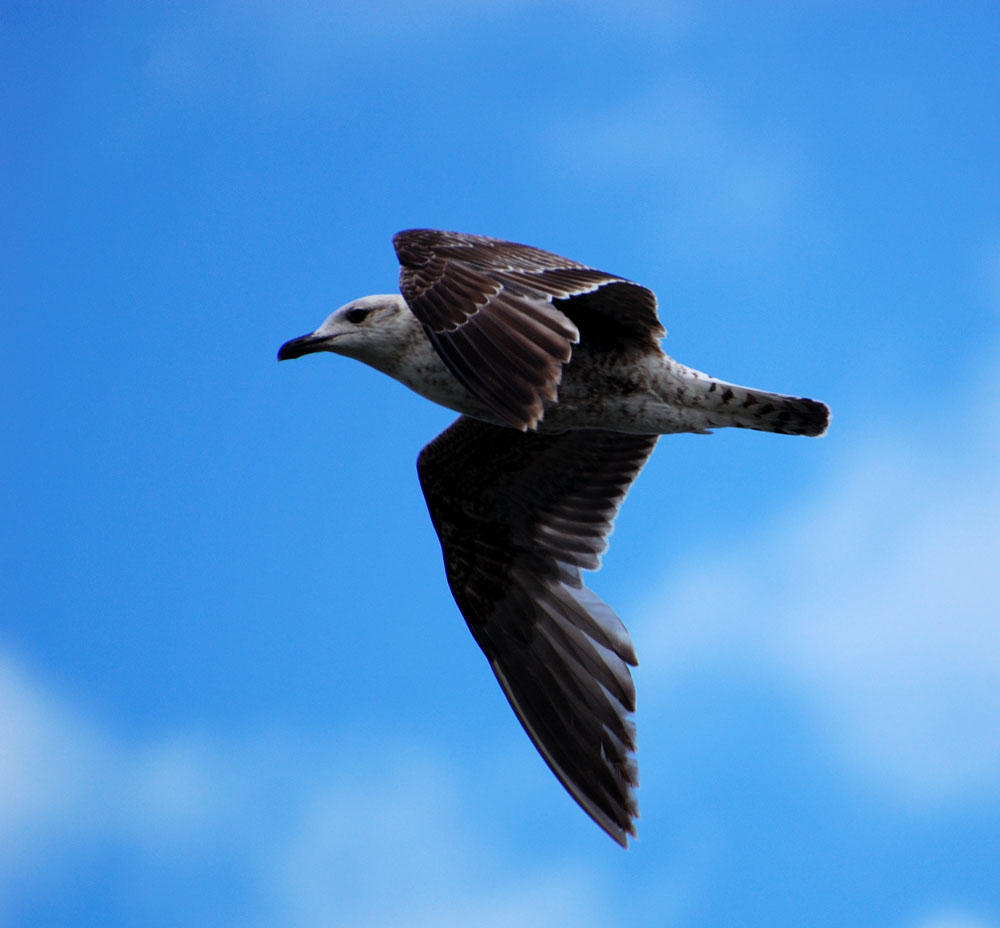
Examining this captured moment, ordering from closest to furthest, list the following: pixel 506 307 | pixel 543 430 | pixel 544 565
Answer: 1. pixel 506 307
2. pixel 543 430
3. pixel 544 565

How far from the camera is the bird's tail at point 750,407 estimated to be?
28.4 feet

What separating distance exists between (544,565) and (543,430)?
1.52m

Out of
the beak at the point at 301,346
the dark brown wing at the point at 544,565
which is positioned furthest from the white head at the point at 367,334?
the dark brown wing at the point at 544,565

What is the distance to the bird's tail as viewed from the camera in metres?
8.66

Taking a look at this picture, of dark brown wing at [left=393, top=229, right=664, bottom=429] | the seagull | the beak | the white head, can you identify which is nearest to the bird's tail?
the seagull

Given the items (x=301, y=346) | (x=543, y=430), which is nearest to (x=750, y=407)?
(x=543, y=430)

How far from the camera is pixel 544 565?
33.5ft

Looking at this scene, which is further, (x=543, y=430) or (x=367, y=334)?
(x=543, y=430)

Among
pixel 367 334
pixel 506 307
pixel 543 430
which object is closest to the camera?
pixel 506 307

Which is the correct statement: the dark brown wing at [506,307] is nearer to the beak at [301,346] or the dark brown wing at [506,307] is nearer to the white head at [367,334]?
the white head at [367,334]

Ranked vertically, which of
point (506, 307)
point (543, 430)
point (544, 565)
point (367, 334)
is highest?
point (367, 334)

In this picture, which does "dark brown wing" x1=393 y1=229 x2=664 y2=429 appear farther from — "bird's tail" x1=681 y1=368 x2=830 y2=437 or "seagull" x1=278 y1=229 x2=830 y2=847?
"bird's tail" x1=681 y1=368 x2=830 y2=437

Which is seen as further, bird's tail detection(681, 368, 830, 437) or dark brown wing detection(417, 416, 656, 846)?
dark brown wing detection(417, 416, 656, 846)

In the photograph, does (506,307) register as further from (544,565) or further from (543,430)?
(544,565)
